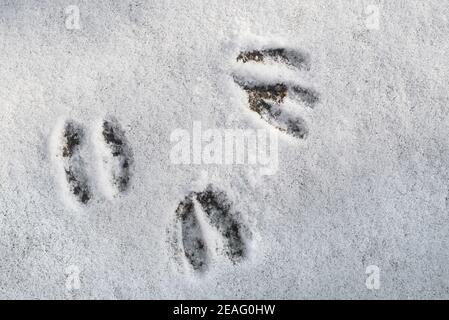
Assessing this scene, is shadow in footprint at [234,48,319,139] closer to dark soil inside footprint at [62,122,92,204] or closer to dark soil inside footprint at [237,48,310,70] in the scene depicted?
dark soil inside footprint at [237,48,310,70]

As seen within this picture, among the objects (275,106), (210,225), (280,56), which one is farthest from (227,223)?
(280,56)

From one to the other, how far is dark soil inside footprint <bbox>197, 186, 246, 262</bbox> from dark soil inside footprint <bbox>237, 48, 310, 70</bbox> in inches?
12.3

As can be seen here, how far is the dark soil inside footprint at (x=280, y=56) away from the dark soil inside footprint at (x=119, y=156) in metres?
0.32

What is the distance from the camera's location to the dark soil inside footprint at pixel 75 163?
117cm

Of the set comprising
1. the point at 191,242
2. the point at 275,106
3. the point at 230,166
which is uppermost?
the point at 275,106

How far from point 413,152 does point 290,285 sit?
0.40m

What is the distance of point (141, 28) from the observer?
1186mm

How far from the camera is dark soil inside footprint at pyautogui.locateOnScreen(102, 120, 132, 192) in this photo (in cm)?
117

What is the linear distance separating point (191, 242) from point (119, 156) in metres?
0.25

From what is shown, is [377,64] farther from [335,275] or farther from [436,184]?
[335,275]

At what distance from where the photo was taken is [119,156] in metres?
1.17

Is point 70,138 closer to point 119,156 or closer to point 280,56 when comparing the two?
point 119,156

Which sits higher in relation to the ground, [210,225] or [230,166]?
[230,166]

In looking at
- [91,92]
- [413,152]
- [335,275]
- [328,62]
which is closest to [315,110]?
[328,62]
